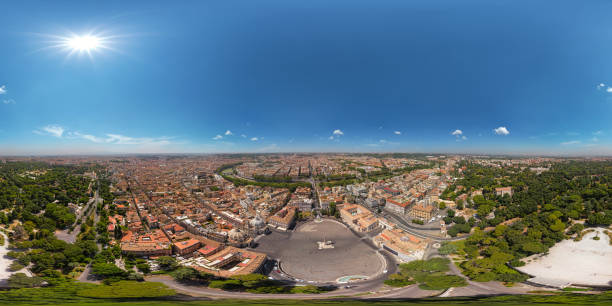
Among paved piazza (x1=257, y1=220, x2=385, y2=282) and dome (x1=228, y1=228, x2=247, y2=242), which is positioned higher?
dome (x1=228, y1=228, x2=247, y2=242)

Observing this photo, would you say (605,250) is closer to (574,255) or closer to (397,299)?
(574,255)

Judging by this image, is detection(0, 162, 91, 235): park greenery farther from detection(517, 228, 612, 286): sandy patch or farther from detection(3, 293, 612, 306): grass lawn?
detection(517, 228, 612, 286): sandy patch

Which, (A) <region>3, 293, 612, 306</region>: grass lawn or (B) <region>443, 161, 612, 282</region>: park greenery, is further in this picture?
(B) <region>443, 161, 612, 282</region>: park greenery

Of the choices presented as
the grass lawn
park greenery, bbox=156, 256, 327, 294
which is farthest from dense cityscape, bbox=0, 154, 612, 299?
the grass lawn

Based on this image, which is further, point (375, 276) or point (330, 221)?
point (330, 221)

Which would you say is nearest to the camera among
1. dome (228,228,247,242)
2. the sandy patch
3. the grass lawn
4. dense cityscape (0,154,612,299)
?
the grass lawn

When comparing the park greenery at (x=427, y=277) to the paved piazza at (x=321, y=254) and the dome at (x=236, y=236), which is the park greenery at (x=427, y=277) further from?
the dome at (x=236, y=236)

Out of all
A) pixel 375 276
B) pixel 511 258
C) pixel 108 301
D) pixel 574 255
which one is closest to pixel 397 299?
pixel 375 276

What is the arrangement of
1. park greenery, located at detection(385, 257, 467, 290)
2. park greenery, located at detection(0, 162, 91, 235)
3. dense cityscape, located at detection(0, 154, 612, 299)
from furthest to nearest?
park greenery, located at detection(0, 162, 91, 235) < park greenery, located at detection(385, 257, 467, 290) < dense cityscape, located at detection(0, 154, 612, 299)
